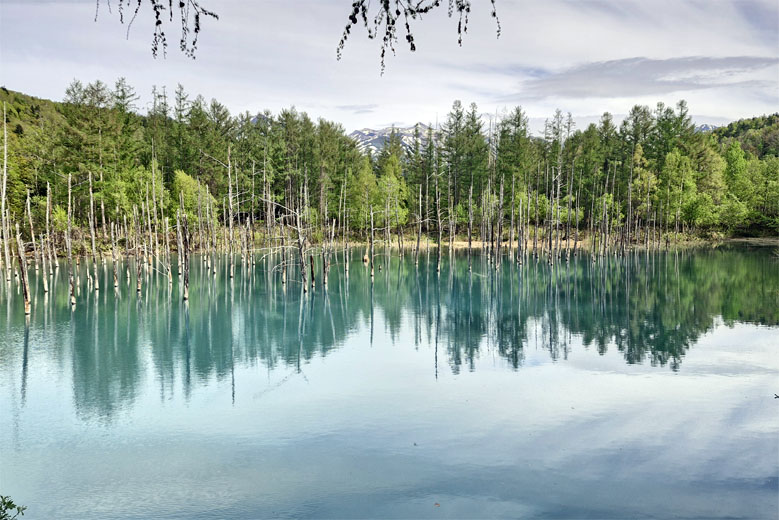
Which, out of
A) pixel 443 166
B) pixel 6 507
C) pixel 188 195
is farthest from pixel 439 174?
pixel 6 507

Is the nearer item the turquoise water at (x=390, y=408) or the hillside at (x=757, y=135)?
the turquoise water at (x=390, y=408)

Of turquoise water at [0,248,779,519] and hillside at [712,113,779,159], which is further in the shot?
hillside at [712,113,779,159]

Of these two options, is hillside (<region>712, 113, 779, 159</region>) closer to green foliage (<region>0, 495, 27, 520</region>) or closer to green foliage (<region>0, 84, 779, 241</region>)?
green foliage (<region>0, 84, 779, 241</region>)

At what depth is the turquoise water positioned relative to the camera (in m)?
11.5

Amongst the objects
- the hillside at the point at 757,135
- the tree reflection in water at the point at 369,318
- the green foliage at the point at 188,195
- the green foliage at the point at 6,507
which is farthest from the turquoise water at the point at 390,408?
the hillside at the point at 757,135

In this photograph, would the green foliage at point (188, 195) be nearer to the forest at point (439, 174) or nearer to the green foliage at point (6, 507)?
the forest at point (439, 174)

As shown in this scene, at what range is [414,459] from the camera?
42.8 feet

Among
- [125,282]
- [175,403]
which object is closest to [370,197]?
[125,282]

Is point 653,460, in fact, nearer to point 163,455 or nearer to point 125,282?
point 163,455

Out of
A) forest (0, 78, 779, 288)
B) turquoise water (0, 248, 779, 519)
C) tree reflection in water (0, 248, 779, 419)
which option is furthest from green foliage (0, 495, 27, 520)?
forest (0, 78, 779, 288)

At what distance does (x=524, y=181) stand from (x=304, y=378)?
5408 centimetres

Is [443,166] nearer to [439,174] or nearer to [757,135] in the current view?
[439,174]

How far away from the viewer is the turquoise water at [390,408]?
11469 mm

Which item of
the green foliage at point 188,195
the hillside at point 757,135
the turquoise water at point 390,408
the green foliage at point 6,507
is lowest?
the turquoise water at point 390,408
